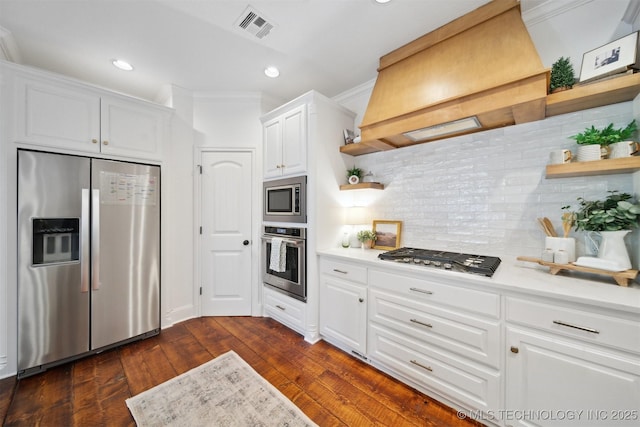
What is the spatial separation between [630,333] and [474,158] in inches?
54.8

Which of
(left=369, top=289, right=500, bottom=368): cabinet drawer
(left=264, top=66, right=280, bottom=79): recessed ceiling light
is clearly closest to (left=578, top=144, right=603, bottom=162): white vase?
(left=369, top=289, right=500, bottom=368): cabinet drawer

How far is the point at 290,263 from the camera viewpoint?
2.50 meters

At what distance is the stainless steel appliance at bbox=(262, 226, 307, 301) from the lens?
2.37 meters

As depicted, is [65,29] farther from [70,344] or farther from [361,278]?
[361,278]

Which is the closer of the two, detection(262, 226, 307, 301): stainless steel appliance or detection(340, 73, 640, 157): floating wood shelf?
detection(340, 73, 640, 157): floating wood shelf

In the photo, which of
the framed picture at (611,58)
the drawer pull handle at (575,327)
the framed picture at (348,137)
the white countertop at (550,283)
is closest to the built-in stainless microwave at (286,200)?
the framed picture at (348,137)

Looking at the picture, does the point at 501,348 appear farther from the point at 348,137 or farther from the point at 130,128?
the point at 130,128

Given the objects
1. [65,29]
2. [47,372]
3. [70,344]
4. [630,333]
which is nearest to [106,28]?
[65,29]

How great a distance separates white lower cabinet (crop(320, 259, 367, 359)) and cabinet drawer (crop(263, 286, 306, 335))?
0.78 ft

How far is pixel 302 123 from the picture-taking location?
2.35 meters

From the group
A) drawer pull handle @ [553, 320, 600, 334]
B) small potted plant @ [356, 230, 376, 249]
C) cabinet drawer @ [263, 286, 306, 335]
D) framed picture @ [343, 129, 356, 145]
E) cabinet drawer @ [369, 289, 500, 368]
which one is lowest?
cabinet drawer @ [263, 286, 306, 335]

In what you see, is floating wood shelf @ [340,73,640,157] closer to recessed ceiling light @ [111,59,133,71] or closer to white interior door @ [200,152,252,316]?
white interior door @ [200,152,252,316]

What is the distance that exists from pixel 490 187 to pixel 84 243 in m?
3.45

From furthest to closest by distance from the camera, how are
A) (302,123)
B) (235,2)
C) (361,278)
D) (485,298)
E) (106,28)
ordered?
(302,123), (361,278), (106,28), (235,2), (485,298)
